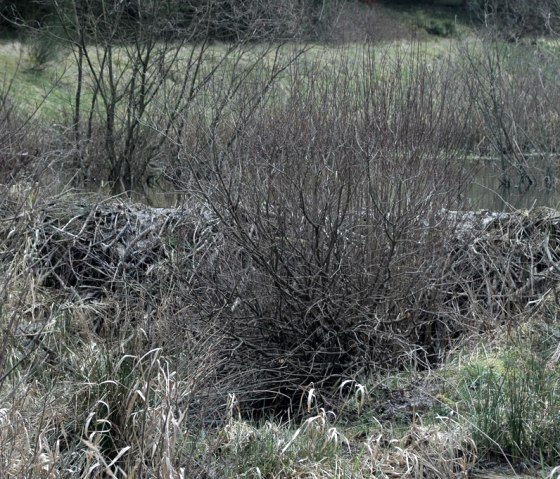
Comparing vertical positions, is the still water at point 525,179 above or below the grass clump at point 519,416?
below

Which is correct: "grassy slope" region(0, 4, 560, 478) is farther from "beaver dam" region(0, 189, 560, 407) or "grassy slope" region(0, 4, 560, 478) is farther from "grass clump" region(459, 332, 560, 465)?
"beaver dam" region(0, 189, 560, 407)

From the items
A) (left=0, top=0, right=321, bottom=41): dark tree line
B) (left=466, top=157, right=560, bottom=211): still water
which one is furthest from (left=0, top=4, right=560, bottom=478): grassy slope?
(left=466, top=157, right=560, bottom=211): still water

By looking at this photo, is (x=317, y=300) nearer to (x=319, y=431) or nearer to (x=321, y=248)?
(x=321, y=248)

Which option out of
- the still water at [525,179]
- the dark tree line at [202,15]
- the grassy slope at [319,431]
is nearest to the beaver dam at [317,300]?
the grassy slope at [319,431]

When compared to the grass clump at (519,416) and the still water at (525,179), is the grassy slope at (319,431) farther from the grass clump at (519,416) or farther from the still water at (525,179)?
the still water at (525,179)

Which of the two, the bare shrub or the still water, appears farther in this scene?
the still water

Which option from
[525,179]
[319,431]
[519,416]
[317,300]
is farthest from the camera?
[525,179]

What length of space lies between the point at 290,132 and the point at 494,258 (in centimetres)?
237

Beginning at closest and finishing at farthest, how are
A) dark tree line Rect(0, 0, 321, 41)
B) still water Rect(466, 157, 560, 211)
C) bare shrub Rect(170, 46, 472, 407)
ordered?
bare shrub Rect(170, 46, 472, 407) → dark tree line Rect(0, 0, 321, 41) → still water Rect(466, 157, 560, 211)

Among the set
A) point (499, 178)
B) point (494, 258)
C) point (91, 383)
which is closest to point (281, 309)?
point (91, 383)

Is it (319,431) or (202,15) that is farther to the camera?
(202,15)

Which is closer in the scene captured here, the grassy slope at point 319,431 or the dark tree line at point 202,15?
the grassy slope at point 319,431

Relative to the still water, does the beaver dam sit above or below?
above

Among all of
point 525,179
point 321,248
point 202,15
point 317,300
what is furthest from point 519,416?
point 525,179
